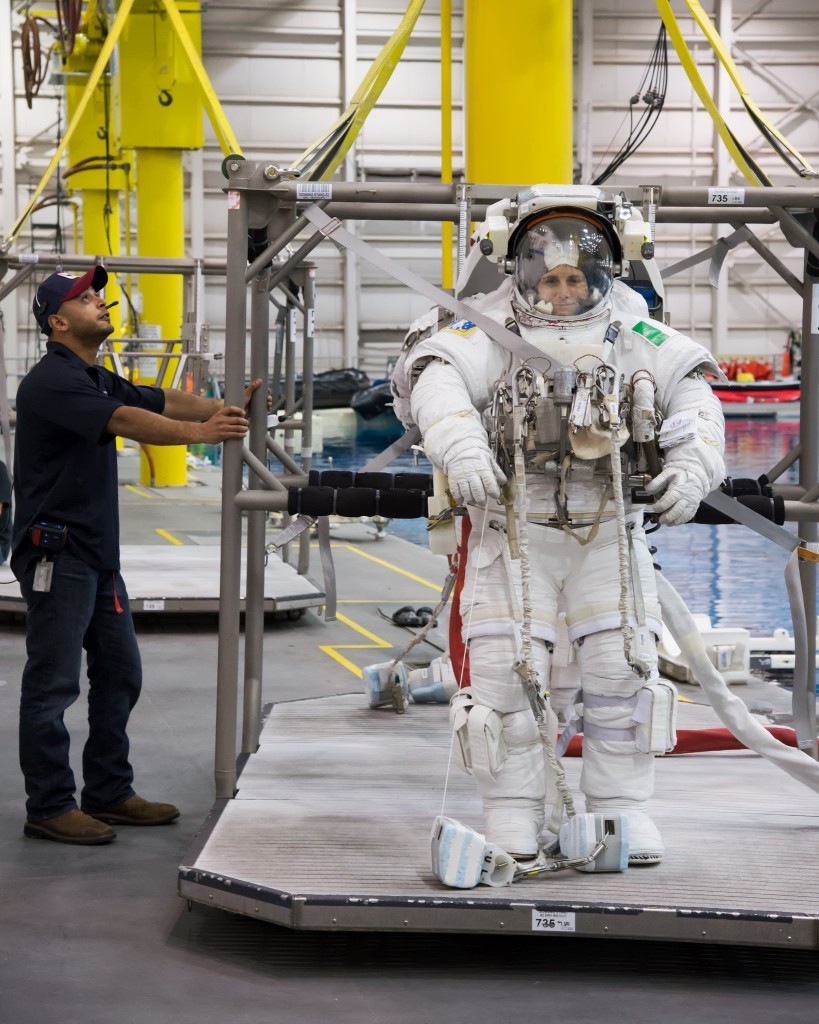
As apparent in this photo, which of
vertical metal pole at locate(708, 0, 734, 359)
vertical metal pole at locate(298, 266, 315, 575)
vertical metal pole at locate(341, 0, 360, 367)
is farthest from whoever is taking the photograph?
vertical metal pole at locate(708, 0, 734, 359)

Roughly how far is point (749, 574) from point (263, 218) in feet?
27.2

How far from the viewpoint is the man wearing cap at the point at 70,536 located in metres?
4.43

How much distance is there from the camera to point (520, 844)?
387 cm

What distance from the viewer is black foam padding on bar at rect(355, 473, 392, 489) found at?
5.11 metres

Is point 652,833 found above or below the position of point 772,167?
below

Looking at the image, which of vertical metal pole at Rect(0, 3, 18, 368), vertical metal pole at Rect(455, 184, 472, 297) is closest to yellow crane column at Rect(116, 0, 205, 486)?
Answer: vertical metal pole at Rect(455, 184, 472, 297)

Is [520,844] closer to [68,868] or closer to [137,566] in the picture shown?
[68,868]

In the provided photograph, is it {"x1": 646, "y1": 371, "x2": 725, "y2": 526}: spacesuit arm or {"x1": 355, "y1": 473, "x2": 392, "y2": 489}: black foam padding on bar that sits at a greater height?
{"x1": 646, "y1": 371, "x2": 725, "y2": 526}: spacesuit arm

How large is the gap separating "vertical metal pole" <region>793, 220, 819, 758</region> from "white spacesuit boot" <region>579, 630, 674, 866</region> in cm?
123

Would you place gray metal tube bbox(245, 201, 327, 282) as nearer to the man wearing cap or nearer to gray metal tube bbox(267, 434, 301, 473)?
the man wearing cap

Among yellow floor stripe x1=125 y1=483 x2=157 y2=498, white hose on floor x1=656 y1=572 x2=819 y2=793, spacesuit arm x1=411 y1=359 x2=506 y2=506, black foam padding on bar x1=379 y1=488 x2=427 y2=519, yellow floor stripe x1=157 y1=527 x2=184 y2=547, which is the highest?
spacesuit arm x1=411 y1=359 x2=506 y2=506

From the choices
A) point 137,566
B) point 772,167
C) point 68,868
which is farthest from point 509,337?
point 772,167

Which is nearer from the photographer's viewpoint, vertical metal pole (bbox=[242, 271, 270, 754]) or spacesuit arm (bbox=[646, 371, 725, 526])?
spacesuit arm (bbox=[646, 371, 725, 526])

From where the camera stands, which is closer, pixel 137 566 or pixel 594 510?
pixel 594 510
